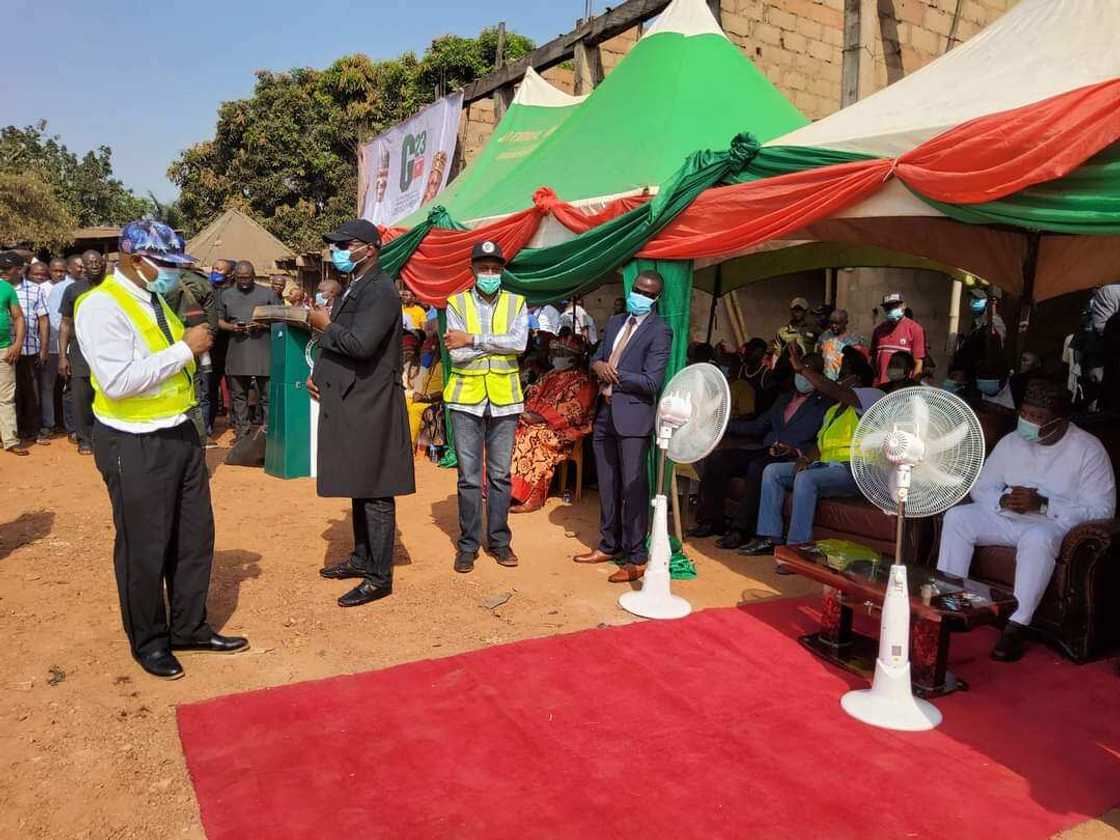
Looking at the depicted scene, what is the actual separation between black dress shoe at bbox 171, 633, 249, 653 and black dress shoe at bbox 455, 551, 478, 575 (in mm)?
1477

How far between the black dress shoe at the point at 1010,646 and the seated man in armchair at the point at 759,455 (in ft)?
6.35

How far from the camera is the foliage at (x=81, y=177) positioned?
113ft

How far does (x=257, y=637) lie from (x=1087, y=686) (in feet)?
12.3

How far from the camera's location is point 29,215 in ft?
75.2

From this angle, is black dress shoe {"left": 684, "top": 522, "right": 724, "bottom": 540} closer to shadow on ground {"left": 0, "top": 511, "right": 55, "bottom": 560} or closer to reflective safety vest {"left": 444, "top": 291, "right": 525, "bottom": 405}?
reflective safety vest {"left": 444, "top": 291, "right": 525, "bottom": 405}

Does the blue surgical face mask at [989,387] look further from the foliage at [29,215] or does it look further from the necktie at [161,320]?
the foliage at [29,215]

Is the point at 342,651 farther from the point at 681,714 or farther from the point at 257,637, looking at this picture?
the point at 681,714

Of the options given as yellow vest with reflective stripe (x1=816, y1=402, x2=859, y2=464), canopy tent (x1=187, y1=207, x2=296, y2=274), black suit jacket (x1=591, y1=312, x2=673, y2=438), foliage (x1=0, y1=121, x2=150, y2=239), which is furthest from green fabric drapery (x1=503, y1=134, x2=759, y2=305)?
foliage (x1=0, y1=121, x2=150, y2=239)

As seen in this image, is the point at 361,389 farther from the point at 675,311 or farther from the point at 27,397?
the point at 27,397

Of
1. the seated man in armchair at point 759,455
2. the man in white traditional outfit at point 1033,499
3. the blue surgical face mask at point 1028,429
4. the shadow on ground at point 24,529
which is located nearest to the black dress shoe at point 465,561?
the seated man in armchair at point 759,455

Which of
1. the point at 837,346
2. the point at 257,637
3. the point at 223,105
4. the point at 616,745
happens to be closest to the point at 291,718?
the point at 257,637

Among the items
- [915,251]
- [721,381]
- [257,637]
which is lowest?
[257,637]

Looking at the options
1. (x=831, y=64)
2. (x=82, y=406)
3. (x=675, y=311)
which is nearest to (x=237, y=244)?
(x=82, y=406)

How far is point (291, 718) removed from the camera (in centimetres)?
309
